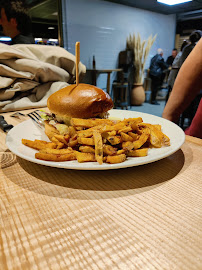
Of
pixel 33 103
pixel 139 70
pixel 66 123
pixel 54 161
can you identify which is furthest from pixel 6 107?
pixel 139 70

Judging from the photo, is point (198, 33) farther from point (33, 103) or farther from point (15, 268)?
point (15, 268)

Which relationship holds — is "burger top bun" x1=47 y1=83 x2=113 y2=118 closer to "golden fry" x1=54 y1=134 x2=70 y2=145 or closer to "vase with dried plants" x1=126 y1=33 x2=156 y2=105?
"golden fry" x1=54 y1=134 x2=70 y2=145

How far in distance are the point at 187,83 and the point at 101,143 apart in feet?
3.35

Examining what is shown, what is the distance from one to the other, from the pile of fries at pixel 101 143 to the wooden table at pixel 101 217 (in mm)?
65

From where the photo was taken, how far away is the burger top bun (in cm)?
97

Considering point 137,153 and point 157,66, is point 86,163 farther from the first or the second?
point 157,66

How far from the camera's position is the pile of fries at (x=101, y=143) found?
70cm

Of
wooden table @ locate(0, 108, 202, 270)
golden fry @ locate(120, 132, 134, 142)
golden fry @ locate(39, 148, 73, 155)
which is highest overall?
golden fry @ locate(120, 132, 134, 142)

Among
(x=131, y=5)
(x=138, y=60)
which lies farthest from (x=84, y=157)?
(x=131, y=5)

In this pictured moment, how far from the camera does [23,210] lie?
1.78 feet

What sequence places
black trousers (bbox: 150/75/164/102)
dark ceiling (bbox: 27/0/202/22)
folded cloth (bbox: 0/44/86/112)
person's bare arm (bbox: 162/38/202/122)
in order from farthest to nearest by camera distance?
black trousers (bbox: 150/75/164/102)
dark ceiling (bbox: 27/0/202/22)
folded cloth (bbox: 0/44/86/112)
person's bare arm (bbox: 162/38/202/122)

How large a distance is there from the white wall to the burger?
20.5 ft

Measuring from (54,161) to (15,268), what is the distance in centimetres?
36

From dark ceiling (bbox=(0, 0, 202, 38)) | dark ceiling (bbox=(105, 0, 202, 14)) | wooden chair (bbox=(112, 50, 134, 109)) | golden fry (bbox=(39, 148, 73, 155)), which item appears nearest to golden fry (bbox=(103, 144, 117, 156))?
golden fry (bbox=(39, 148, 73, 155))
